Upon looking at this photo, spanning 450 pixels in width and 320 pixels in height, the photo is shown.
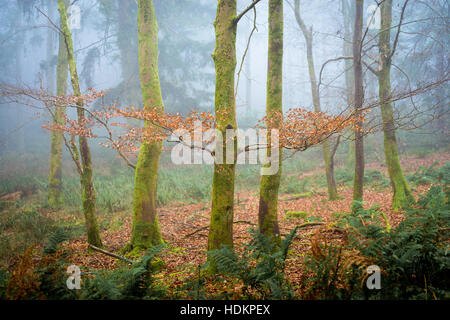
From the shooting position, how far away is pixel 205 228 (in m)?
6.88

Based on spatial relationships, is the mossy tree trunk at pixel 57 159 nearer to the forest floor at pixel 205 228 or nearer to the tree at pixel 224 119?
the forest floor at pixel 205 228

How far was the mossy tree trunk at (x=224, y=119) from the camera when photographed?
405 centimetres

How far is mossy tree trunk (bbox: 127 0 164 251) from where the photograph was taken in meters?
5.73

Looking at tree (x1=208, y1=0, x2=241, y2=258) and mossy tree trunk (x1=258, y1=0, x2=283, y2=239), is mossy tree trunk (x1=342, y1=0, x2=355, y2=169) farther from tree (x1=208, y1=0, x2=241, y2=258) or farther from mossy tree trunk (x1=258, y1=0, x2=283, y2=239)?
tree (x1=208, y1=0, x2=241, y2=258)

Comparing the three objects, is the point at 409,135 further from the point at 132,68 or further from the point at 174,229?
the point at 132,68

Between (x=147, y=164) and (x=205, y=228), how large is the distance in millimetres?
2427

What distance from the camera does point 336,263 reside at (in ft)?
8.89

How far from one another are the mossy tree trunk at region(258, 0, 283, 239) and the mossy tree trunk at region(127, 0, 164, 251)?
2405 mm

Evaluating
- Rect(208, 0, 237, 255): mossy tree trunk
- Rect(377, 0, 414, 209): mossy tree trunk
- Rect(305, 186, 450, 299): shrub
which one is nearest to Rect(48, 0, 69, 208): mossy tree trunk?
Rect(208, 0, 237, 255): mossy tree trunk

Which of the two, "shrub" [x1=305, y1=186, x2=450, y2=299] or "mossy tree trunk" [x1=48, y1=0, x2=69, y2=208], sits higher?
"mossy tree trunk" [x1=48, y1=0, x2=69, y2=208]

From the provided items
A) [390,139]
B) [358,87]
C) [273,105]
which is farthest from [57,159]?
[390,139]

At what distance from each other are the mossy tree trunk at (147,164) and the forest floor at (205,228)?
55 cm
